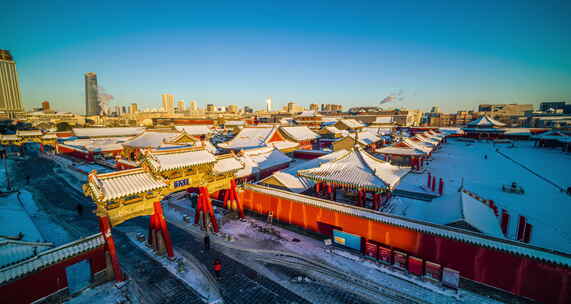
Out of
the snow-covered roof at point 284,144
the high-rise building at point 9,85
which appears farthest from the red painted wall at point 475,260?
the high-rise building at point 9,85

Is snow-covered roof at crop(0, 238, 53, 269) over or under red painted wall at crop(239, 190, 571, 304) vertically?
over

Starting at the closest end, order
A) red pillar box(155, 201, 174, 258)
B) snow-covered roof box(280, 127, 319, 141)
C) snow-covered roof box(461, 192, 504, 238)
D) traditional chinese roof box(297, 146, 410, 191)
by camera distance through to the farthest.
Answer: snow-covered roof box(461, 192, 504, 238)
red pillar box(155, 201, 174, 258)
traditional chinese roof box(297, 146, 410, 191)
snow-covered roof box(280, 127, 319, 141)

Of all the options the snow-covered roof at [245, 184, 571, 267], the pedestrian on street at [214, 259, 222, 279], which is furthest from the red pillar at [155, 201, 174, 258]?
the snow-covered roof at [245, 184, 571, 267]

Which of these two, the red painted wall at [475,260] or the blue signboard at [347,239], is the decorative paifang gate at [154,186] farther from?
the blue signboard at [347,239]

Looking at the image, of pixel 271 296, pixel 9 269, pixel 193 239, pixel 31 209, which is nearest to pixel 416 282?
pixel 271 296

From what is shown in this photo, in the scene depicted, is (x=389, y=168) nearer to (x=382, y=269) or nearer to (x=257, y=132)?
(x=382, y=269)

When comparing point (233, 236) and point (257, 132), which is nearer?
point (233, 236)

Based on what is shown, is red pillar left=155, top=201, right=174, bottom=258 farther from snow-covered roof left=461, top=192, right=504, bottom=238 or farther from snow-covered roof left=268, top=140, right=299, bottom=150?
snow-covered roof left=268, top=140, right=299, bottom=150
